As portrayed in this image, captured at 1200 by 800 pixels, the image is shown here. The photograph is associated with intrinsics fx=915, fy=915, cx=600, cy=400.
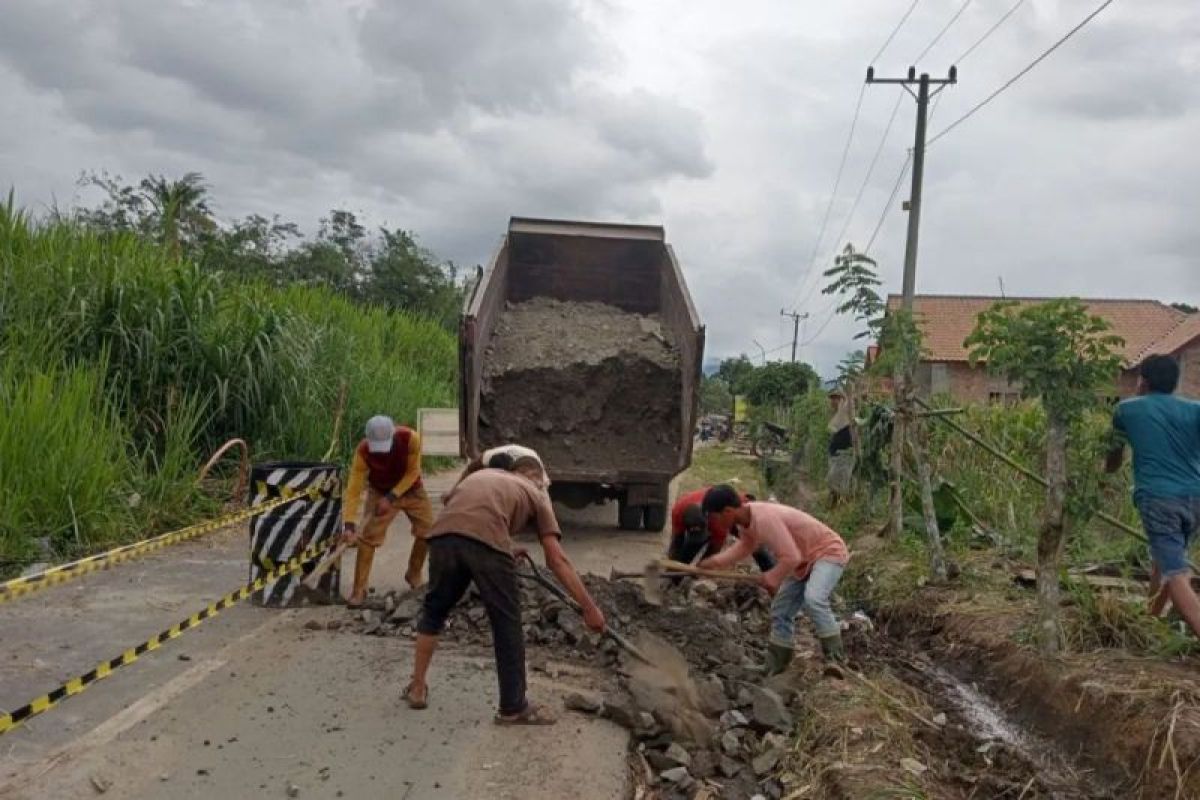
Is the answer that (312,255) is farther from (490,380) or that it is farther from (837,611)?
(837,611)

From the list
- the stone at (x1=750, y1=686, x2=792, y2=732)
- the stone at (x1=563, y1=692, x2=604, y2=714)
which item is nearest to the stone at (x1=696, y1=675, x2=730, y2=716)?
the stone at (x1=750, y1=686, x2=792, y2=732)

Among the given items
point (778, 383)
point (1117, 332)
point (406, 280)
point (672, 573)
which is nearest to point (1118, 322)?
point (1117, 332)

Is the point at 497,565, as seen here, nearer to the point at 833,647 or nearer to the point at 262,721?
the point at 262,721

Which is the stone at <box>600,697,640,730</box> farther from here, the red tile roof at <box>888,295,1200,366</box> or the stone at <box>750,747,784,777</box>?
the red tile roof at <box>888,295,1200,366</box>

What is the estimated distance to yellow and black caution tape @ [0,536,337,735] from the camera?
299 centimetres

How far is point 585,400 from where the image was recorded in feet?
26.7

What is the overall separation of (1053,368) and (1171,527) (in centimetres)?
104

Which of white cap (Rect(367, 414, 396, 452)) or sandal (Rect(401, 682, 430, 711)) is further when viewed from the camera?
white cap (Rect(367, 414, 396, 452))

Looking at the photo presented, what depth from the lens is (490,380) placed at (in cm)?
801

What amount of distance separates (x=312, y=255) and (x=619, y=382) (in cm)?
2014

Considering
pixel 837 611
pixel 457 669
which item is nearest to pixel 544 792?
pixel 457 669

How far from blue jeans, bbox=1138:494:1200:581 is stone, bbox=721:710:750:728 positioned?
8.00 feet

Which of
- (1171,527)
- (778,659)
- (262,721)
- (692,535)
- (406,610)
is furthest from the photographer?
(692,535)

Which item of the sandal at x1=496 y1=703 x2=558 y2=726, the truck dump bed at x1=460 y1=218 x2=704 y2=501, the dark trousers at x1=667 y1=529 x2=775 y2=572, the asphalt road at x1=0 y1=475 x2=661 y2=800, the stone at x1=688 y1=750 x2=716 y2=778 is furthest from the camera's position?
the truck dump bed at x1=460 y1=218 x2=704 y2=501
